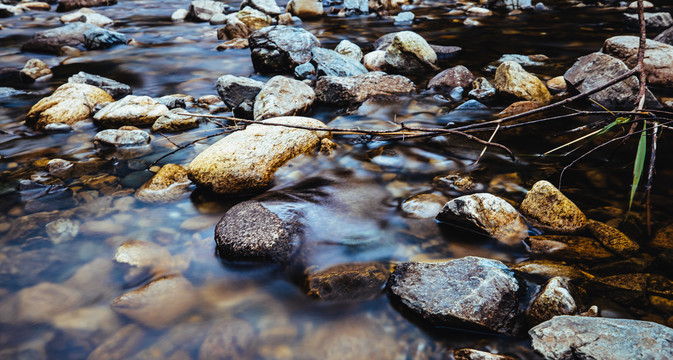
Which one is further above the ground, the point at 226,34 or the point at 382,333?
the point at 226,34

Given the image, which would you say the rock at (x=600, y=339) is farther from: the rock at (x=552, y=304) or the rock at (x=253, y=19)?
the rock at (x=253, y=19)

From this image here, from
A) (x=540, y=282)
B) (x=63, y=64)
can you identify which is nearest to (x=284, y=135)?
(x=540, y=282)

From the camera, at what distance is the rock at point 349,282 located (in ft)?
7.74

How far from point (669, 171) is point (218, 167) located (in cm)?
389

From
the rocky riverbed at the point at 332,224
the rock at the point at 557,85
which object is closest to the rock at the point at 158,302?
the rocky riverbed at the point at 332,224

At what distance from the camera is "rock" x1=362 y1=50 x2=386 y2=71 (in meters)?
6.73

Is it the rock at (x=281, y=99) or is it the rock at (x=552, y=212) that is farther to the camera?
the rock at (x=281, y=99)

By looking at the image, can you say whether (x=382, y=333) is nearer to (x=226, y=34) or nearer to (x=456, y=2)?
(x=226, y=34)

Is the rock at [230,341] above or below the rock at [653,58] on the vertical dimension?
below

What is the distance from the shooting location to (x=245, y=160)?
3346mm

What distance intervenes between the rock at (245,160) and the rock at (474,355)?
2088 mm

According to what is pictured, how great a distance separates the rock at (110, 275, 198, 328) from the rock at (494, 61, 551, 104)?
14.9 ft

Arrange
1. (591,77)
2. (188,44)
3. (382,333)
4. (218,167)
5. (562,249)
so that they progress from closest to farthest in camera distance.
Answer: (382,333) < (562,249) < (218,167) < (591,77) < (188,44)

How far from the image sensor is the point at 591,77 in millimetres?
4898
